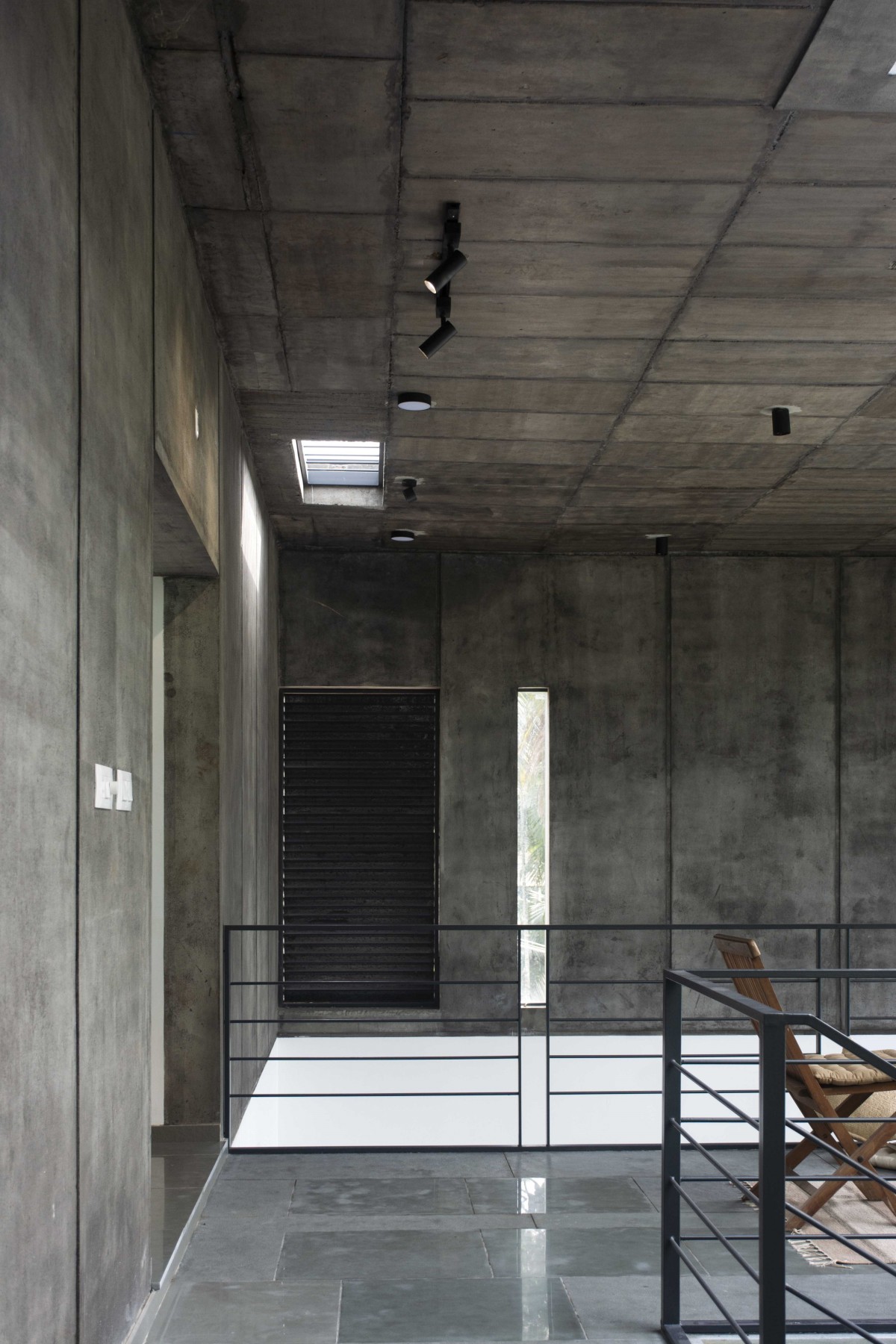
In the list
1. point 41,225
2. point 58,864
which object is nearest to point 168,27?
point 41,225

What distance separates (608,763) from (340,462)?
315cm

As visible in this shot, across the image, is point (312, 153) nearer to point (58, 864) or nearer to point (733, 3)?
point (733, 3)

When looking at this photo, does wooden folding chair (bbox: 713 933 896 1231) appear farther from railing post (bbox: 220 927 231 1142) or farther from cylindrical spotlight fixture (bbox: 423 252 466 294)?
cylindrical spotlight fixture (bbox: 423 252 466 294)

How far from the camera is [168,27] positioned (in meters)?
3.19

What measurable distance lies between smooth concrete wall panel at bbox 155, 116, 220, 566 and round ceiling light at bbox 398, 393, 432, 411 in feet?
3.46

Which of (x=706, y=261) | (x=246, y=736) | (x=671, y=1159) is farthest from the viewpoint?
(x=246, y=736)

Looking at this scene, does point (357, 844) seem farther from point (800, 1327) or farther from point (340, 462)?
point (800, 1327)

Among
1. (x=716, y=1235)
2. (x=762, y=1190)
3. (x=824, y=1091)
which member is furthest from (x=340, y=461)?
(x=762, y=1190)

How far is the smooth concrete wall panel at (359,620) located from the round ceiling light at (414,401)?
353 centimetres

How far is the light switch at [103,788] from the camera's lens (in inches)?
111

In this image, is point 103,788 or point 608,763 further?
point 608,763

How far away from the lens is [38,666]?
229 centimetres

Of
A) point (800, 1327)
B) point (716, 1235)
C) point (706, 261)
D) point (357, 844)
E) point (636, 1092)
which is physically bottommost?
point (800, 1327)

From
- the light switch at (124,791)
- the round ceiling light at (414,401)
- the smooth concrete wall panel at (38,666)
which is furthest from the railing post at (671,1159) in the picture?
the round ceiling light at (414,401)
